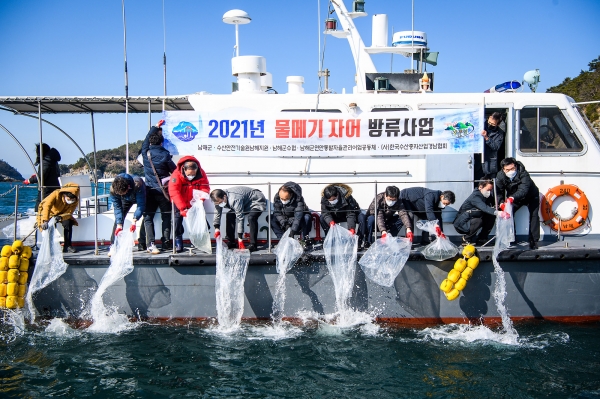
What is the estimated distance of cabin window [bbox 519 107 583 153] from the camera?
25.5 ft

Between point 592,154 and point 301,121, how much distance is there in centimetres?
429

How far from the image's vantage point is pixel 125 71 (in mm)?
8227

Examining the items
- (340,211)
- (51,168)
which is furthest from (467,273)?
(51,168)

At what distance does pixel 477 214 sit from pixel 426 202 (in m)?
0.69

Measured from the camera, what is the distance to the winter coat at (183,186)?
7.01m

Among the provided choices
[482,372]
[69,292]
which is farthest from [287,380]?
[69,292]

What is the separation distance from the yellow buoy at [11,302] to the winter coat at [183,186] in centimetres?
233

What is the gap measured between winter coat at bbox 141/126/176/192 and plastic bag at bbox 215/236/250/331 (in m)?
1.41

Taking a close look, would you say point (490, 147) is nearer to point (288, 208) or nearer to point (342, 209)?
point (342, 209)

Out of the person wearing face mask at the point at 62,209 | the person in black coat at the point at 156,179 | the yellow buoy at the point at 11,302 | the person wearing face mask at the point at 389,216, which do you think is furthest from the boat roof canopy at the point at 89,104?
the person wearing face mask at the point at 389,216

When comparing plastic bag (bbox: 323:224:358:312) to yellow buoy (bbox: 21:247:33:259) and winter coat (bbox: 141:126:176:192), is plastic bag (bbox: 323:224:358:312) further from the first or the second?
yellow buoy (bbox: 21:247:33:259)

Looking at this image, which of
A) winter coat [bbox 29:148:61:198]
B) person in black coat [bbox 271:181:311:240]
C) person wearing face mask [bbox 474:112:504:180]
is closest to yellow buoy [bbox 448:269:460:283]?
person wearing face mask [bbox 474:112:504:180]

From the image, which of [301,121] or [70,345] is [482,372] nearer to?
[301,121]

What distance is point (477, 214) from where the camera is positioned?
279 inches
